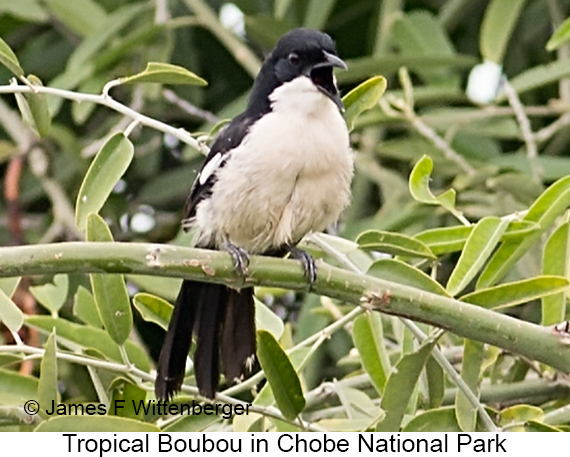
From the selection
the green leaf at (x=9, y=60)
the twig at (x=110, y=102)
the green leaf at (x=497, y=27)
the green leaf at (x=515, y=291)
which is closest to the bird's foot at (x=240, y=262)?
the twig at (x=110, y=102)

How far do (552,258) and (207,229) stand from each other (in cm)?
78

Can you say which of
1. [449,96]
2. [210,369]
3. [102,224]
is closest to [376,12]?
[449,96]

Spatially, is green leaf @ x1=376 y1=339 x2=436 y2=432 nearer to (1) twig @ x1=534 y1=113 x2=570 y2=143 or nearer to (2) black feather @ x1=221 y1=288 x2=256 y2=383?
(2) black feather @ x1=221 y1=288 x2=256 y2=383

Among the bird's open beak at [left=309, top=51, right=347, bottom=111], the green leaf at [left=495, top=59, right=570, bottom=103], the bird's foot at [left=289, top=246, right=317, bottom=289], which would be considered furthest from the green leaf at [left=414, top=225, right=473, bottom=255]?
the green leaf at [left=495, top=59, right=570, bottom=103]

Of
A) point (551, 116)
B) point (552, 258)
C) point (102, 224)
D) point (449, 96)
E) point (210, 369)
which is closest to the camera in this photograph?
point (102, 224)

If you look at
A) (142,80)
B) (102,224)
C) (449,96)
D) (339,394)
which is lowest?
(339,394)

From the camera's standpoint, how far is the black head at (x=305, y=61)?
2.53 m

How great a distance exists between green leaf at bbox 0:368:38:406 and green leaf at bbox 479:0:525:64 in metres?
1.55

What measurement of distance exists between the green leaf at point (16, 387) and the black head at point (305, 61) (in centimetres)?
80

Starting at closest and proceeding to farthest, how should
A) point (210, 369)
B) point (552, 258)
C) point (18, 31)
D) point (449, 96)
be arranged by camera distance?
point (552, 258)
point (210, 369)
point (449, 96)
point (18, 31)

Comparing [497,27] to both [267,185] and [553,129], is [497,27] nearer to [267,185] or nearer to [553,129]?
[553,129]

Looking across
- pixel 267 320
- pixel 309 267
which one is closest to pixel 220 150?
pixel 267 320

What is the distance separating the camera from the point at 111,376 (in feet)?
7.28

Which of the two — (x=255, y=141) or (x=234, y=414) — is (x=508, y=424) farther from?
(x=255, y=141)
